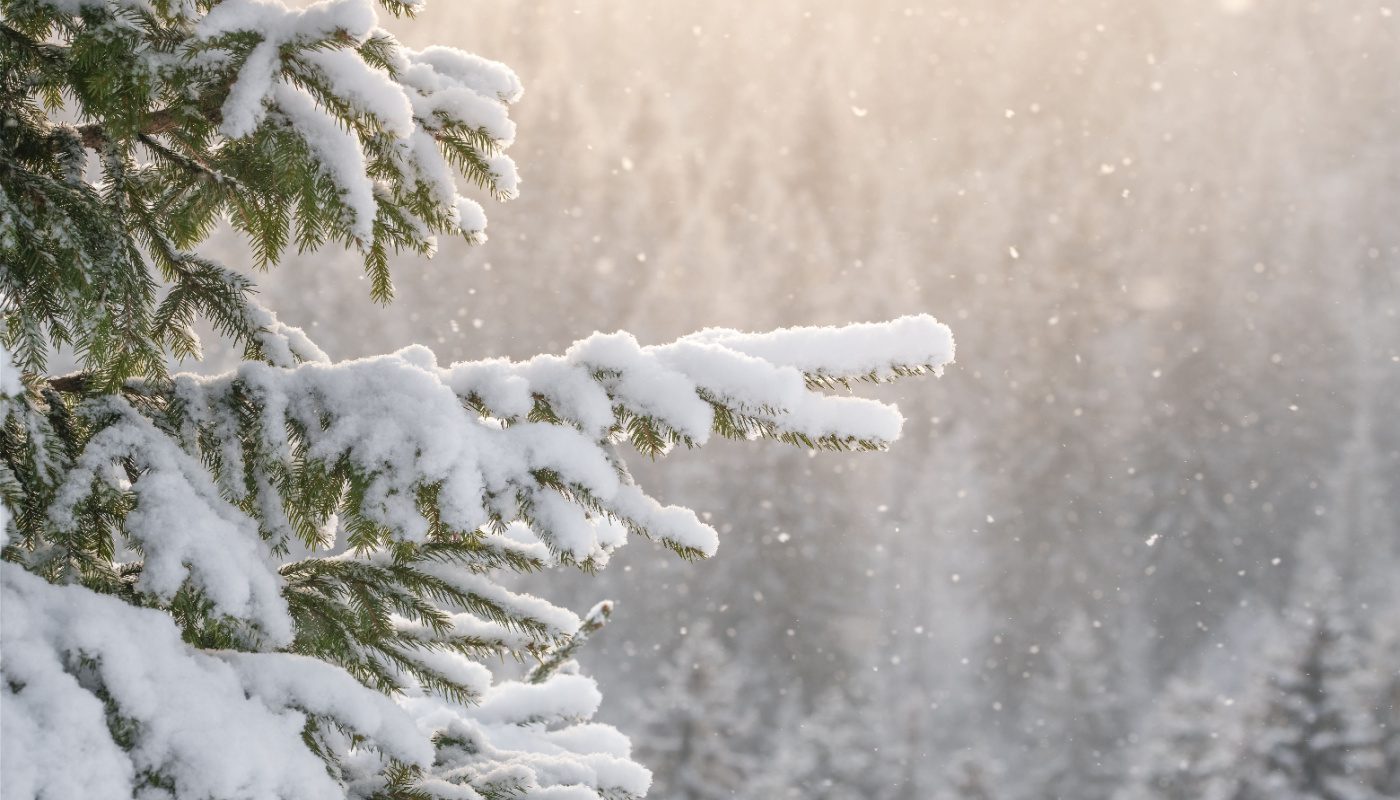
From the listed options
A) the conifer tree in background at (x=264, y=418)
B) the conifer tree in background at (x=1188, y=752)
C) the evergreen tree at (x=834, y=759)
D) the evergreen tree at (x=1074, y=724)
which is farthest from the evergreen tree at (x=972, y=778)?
the conifer tree in background at (x=264, y=418)

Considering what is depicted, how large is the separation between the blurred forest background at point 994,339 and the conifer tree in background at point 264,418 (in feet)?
48.8

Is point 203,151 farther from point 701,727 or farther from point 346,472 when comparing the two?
point 701,727

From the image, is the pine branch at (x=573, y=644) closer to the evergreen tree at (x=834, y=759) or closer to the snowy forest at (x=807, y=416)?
the snowy forest at (x=807, y=416)

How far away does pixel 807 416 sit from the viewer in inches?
39.8

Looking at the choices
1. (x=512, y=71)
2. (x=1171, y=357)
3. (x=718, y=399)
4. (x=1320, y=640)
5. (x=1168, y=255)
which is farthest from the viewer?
(x=1168, y=255)

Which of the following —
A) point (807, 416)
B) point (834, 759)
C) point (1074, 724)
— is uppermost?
point (1074, 724)

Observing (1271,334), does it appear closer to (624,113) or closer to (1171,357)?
(1171,357)

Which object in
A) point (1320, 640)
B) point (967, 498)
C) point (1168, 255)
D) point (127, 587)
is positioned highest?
point (1168, 255)

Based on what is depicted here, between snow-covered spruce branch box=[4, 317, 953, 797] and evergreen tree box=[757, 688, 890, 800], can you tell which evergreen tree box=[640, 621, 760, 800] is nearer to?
evergreen tree box=[757, 688, 890, 800]

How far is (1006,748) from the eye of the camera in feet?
57.3

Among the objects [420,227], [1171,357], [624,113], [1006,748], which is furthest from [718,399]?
[624,113]

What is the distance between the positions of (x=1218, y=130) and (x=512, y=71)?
35.9m

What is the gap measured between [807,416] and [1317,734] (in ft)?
60.0

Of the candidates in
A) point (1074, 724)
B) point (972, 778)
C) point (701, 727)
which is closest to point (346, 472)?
point (701, 727)
